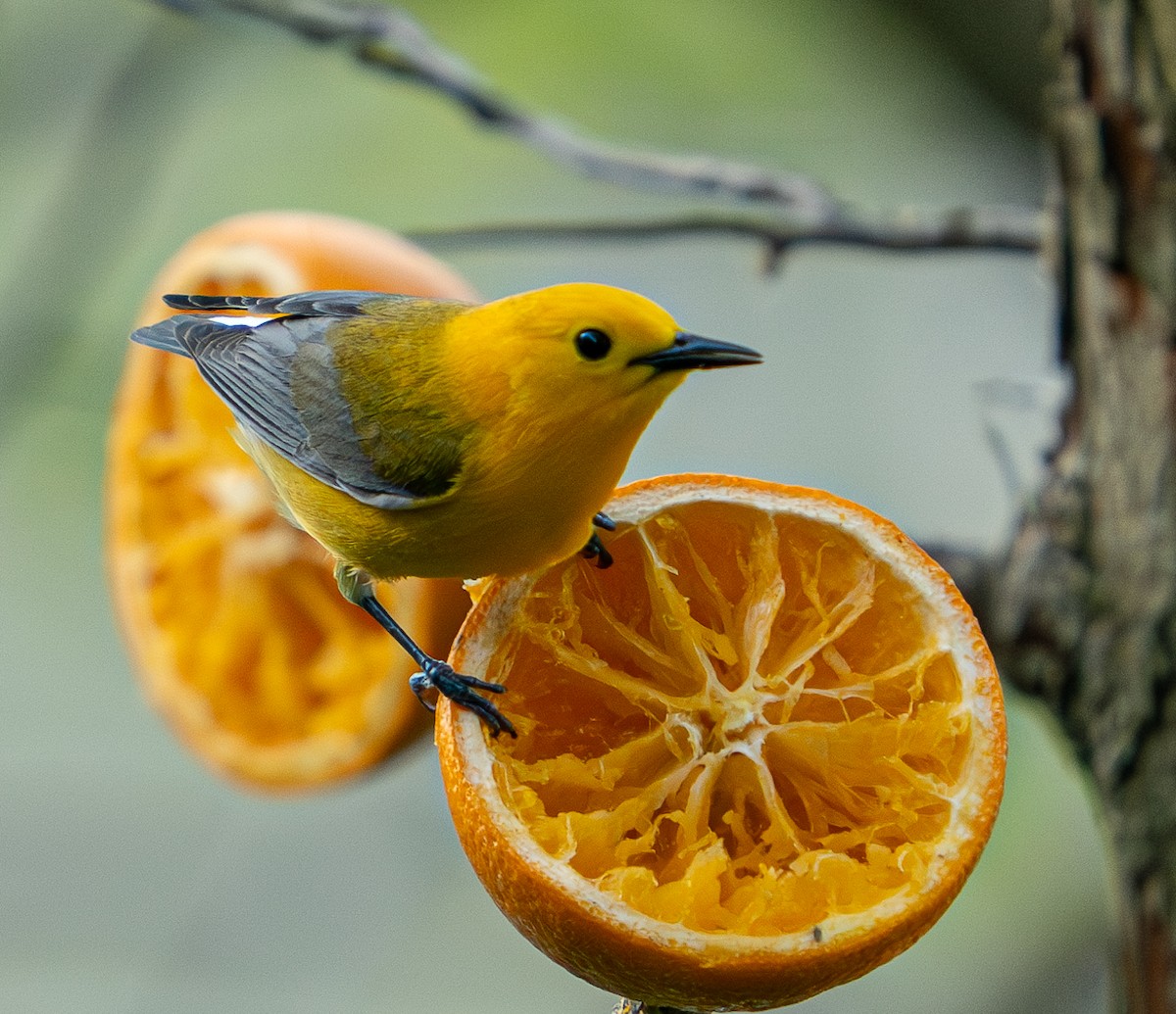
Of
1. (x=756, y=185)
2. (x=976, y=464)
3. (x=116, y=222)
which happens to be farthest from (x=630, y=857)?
(x=976, y=464)

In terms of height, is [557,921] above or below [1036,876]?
above

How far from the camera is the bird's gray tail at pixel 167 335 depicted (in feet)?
7.20

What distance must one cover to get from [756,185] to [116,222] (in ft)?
3.92

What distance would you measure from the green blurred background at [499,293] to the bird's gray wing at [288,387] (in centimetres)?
94

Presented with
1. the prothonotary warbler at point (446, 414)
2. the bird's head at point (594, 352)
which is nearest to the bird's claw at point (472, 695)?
the prothonotary warbler at point (446, 414)

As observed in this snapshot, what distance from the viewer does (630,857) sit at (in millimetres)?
1368

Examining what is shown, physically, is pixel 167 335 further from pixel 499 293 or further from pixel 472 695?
pixel 499 293

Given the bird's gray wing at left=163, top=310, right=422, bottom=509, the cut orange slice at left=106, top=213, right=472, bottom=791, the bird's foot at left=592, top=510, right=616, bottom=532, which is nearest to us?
the bird's foot at left=592, top=510, right=616, bottom=532

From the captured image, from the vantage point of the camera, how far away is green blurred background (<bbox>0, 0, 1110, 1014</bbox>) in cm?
366

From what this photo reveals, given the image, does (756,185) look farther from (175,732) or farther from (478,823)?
(175,732)

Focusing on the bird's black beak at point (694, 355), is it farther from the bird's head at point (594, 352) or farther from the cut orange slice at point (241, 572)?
the cut orange slice at point (241, 572)

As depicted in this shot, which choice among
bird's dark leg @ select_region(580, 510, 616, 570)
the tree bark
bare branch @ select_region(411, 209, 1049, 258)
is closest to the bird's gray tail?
bare branch @ select_region(411, 209, 1049, 258)

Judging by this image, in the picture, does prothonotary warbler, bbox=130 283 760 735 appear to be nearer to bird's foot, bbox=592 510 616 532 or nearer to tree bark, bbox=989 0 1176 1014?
bird's foot, bbox=592 510 616 532

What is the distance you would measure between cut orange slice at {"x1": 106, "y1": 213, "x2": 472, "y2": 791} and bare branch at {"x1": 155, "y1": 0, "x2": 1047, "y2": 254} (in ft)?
1.23
